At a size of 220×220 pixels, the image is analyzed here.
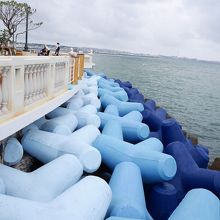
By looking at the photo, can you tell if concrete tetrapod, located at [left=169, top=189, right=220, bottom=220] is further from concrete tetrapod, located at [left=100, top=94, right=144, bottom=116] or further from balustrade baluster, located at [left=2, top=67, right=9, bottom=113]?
concrete tetrapod, located at [left=100, top=94, right=144, bottom=116]

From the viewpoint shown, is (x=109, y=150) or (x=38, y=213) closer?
(x=38, y=213)

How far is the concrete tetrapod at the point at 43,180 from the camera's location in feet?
16.0

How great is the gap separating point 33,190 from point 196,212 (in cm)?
246

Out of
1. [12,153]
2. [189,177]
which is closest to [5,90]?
[12,153]

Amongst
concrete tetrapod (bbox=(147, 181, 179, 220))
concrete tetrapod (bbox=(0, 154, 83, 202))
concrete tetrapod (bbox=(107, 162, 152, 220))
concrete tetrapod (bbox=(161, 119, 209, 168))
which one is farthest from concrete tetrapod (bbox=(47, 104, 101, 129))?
concrete tetrapod (bbox=(0, 154, 83, 202))

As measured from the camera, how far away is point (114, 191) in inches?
217

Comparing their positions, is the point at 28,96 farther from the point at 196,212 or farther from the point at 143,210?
the point at 196,212

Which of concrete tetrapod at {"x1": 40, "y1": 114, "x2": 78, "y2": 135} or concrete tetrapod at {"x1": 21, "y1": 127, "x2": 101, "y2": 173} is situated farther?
concrete tetrapod at {"x1": 40, "y1": 114, "x2": 78, "y2": 135}

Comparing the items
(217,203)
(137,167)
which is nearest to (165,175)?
(137,167)

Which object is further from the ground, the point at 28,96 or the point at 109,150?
the point at 28,96

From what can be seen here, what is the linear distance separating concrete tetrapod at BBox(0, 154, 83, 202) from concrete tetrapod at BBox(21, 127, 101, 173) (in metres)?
0.45

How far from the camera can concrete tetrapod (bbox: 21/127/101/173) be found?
6172 mm

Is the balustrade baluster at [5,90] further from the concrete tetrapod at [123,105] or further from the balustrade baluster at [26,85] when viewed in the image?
the concrete tetrapod at [123,105]

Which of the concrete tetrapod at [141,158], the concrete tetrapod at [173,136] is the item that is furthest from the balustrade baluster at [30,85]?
the concrete tetrapod at [173,136]
